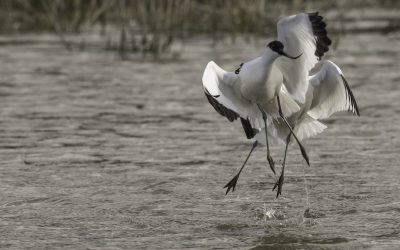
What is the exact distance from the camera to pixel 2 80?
1186 cm

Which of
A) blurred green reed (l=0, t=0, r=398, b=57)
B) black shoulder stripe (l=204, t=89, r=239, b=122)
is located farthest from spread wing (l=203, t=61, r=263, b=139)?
blurred green reed (l=0, t=0, r=398, b=57)

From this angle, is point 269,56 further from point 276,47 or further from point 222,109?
point 222,109

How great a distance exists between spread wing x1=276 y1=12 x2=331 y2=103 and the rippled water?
2.84 ft

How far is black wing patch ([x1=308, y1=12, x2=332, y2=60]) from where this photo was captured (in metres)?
6.75

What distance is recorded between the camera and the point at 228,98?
7094 millimetres

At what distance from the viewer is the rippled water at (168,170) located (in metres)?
5.95

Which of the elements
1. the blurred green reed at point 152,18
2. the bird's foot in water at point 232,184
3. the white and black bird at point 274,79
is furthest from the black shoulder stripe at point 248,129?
the blurred green reed at point 152,18

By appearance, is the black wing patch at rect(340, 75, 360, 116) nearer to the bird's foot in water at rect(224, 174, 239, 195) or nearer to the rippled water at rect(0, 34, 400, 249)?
the rippled water at rect(0, 34, 400, 249)

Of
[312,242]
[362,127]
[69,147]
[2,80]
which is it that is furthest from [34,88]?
[312,242]

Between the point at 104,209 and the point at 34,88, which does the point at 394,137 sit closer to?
the point at 104,209

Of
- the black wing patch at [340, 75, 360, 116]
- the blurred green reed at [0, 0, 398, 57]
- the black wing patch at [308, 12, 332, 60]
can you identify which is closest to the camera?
the black wing patch at [308, 12, 332, 60]

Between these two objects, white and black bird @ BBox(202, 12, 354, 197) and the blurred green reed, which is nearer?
white and black bird @ BBox(202, 12, 354, 197)

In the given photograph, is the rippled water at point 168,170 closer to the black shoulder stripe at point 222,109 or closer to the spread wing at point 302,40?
the black shoulder stripe at point 222,109

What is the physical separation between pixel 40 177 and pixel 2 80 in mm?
4699
